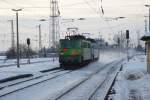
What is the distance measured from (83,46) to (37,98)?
2986 centimetres

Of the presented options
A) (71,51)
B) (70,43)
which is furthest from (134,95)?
(70,43)

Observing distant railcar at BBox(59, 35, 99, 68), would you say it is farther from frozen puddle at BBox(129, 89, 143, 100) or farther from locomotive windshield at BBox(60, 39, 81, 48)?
frozen puddle at BBox(129, 89, 143, 100)

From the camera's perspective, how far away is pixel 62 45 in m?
46.8

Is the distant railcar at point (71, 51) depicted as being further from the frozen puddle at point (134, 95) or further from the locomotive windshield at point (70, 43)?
the frozen puddle at point (134, 95)

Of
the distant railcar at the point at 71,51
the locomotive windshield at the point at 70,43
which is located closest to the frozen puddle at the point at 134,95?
the distant railcar at the point at 71,51

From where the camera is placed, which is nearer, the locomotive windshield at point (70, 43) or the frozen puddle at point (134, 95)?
the frozen puddle at point (134, 95)

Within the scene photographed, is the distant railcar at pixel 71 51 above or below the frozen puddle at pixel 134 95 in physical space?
above

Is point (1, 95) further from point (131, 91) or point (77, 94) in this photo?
point (131, 91)

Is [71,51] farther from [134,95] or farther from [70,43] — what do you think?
[134,95]

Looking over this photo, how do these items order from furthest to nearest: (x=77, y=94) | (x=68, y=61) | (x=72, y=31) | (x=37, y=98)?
(x=72, y=31) < (x=68, y=61) < (x=77, y=94) < (x=37, y=98)

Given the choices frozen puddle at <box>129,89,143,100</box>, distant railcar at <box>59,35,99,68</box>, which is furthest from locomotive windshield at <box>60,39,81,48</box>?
frozen puddle at <box>129,89,143,100</box>

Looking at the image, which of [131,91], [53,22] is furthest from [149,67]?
[53,22]

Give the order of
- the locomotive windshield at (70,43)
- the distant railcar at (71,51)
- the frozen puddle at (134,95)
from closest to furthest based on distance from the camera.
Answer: the frozen puddle at (134,95)
the distant railcar at (71,51)
the locomotive windshield at (70,43)

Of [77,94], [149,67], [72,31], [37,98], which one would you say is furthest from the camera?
[72,31]
